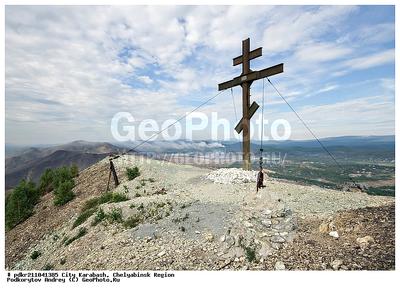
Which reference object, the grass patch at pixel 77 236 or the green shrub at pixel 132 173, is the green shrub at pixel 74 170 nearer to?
the green shrub at pixel 132 173

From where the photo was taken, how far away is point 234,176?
13.2 m

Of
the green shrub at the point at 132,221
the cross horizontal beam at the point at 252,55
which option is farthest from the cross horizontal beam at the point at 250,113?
the green shrub at the point at 132,221

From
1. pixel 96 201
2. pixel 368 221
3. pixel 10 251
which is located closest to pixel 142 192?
pixel 96 201

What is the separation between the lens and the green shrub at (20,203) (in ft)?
44.0

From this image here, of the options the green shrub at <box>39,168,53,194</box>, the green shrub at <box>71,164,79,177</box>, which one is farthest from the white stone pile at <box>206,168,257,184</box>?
the green shrub at <box>39,168,53,194</box>

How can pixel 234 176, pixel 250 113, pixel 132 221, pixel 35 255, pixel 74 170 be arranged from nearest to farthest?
pixel 132 221 < pixel 35 255 < pixel 234 176 < pixel 250 113 < pixel 74 170

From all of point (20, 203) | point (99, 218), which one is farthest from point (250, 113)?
point (20, 203)

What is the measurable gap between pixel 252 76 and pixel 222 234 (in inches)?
319

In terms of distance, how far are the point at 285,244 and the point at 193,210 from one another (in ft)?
10.6

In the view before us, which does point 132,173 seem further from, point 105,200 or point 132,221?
point 132,221

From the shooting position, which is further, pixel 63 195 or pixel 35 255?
pixel 63 195

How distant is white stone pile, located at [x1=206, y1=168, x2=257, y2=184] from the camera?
13016 mm
